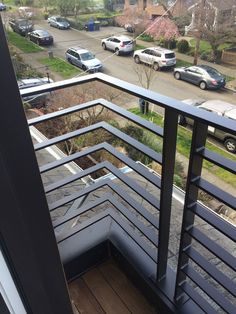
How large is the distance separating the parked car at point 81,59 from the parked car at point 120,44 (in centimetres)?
65

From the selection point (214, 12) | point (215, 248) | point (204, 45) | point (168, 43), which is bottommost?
point (168, 43)

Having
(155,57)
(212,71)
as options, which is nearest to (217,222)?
(212,71)

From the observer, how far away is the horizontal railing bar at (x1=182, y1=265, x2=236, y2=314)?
0.83 metres

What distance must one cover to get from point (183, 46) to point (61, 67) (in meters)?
3.28

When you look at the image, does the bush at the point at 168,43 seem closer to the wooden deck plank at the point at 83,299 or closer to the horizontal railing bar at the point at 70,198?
the horizontal railing bar at the point at 70,198

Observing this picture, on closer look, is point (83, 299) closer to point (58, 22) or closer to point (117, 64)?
point (58, 22)

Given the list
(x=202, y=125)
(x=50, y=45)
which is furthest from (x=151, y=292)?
(x=50, y=45)

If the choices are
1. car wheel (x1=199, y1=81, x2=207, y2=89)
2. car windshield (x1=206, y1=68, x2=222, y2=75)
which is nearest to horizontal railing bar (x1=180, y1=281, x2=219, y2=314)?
car windshield (x1=206, y1=68, x2=222, y2=75)

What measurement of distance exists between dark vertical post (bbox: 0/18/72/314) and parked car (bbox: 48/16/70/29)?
6530 mm

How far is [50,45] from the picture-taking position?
24.8ft

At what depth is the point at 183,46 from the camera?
23.9 feet

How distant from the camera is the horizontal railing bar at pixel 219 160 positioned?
56 centimetres

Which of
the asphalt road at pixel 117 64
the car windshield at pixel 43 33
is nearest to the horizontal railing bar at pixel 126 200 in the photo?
the car windshield at pixel 43 33

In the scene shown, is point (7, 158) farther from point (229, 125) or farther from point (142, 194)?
point (142, 194)
